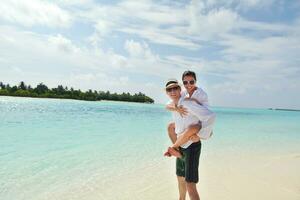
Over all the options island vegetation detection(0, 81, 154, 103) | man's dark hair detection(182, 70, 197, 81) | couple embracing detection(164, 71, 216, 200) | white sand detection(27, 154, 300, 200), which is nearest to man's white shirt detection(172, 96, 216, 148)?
couple embracing detection(164, 71, 216, 200)

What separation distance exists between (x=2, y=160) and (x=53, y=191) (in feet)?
9.56

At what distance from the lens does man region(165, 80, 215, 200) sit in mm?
3477

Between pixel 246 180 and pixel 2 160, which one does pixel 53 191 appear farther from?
pixel 246 180

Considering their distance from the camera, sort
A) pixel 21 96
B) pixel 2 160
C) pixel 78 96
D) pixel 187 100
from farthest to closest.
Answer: pixel 78 96 < pixel 21 96 < pixel 2 160 < pixel 187 100

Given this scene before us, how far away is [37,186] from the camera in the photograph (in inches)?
233

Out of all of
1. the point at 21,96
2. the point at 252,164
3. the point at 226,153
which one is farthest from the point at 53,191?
the point at 21,96

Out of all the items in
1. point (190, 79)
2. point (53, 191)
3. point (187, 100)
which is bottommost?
point (53, 191)

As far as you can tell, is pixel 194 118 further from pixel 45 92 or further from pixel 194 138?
pixel 45 92

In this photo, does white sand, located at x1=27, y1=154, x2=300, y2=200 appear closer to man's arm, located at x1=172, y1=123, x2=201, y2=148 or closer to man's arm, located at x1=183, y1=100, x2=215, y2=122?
man's arm, located at x1=172, y1=123, x2=201, y2=148

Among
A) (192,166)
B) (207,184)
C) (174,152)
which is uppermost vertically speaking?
(174,152)

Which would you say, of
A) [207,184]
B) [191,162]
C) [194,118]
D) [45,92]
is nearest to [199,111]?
[194,118]

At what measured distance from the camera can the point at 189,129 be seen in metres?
3.51

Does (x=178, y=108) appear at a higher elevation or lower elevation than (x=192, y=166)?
higher

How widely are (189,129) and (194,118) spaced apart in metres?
0.14
